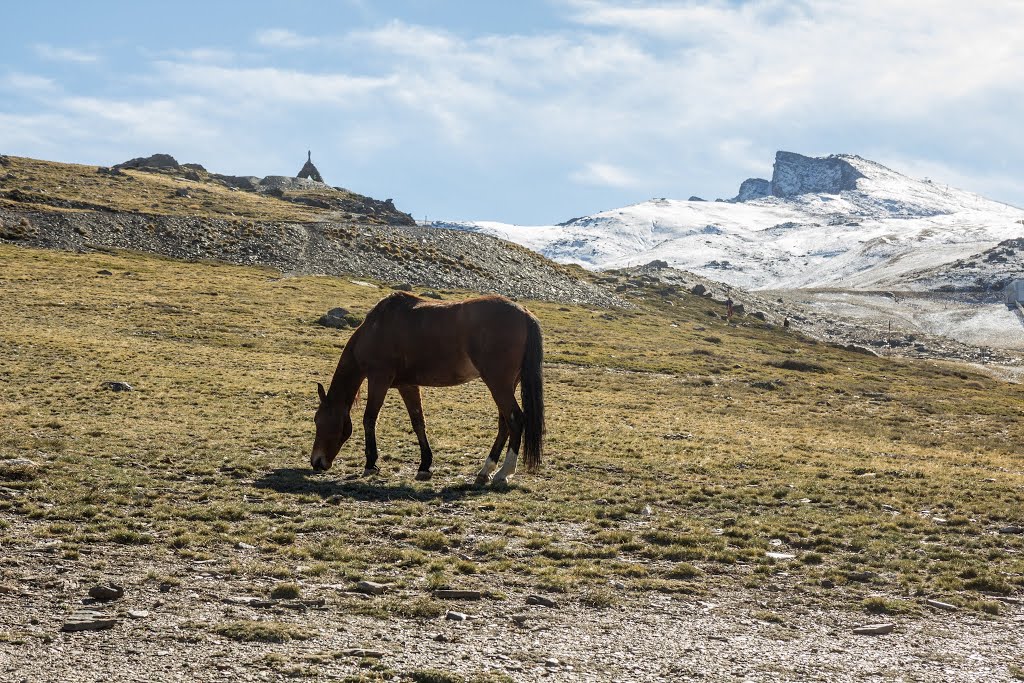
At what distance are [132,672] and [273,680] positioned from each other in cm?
127

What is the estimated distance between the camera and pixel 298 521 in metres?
14.4

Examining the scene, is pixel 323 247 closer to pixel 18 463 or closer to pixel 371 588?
pixel 18 463

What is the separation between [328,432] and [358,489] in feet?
7.70

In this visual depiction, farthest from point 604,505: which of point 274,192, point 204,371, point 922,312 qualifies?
point 922,312

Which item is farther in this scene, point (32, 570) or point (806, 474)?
point (806, 474)

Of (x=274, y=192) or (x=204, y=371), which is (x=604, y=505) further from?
(x=274, y=192)

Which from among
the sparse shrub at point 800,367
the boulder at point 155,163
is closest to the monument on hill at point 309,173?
the boulder at point 155,163

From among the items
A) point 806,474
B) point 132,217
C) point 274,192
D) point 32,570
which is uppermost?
point 274,192

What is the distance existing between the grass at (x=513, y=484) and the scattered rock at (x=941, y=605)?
404mm

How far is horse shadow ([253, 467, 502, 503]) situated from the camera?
1666cm

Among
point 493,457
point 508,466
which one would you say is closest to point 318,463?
point 493,457

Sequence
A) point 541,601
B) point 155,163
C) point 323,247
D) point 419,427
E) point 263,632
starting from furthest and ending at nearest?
point 155,163 → point 323,247 → point 419,427 → point 541,601 → point 263,632

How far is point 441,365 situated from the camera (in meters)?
19.3

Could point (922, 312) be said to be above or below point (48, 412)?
above
